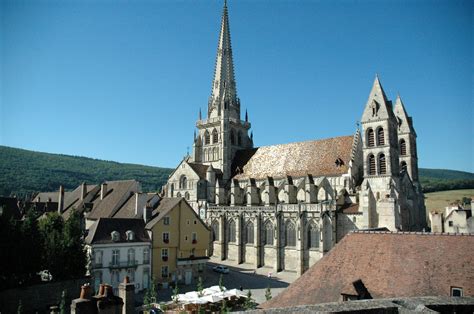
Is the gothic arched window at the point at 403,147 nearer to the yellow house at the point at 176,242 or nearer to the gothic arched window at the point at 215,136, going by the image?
the yellow house at the point at 176,242

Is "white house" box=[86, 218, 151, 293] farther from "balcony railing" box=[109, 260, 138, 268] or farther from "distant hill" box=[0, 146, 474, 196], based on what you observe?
"distant hill" box=[0, 146, 474, 196]

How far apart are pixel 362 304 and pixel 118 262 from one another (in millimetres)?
26385

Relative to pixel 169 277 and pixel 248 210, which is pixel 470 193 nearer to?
pixel 248 210

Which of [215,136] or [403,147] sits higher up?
[215,136]

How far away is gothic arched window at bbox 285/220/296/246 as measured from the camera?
45500 mm

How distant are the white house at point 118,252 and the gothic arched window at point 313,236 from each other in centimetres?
1905

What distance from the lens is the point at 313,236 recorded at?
1735 inches

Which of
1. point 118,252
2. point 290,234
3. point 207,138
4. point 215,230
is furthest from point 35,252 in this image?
point 207,138

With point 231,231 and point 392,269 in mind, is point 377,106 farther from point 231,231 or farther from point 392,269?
point 392,269

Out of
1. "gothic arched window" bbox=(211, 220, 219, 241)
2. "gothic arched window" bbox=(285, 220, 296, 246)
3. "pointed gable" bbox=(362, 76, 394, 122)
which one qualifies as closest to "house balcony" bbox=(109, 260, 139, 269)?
"gothic arched window" bbox=(285, 220, 296, 246)

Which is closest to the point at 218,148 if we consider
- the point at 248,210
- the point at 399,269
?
the point at 248,210

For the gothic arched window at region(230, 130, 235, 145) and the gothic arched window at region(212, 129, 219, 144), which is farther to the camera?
the gothic arched window at region(212, 129, 219, 144)

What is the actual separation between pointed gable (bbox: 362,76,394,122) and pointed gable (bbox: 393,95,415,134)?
307 inches

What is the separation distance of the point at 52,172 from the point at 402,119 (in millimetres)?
136364
